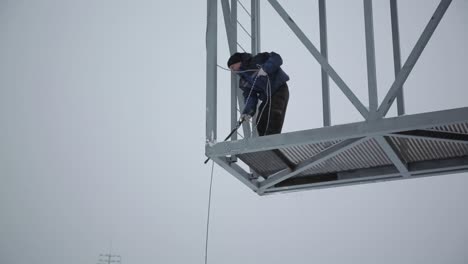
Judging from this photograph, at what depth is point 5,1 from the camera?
169750mm

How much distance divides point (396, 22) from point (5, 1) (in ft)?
564

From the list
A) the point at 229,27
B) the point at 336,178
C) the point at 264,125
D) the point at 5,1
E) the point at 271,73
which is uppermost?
the point at 5,1

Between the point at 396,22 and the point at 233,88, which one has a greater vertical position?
the point at 396,22

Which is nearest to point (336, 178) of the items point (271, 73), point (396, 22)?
point (271, 73)

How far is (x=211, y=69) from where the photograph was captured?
903 centimetres

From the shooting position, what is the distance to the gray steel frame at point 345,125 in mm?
7766

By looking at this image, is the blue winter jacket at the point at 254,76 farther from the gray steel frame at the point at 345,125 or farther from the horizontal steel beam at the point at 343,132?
the horizontal steel beam at the point at 343,132

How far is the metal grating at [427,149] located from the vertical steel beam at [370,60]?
26.1 inches

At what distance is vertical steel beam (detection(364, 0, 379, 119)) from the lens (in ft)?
26.0

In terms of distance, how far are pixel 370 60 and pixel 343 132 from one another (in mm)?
867

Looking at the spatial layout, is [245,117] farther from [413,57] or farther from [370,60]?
[413,57]

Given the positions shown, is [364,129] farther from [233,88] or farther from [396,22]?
[233,88]

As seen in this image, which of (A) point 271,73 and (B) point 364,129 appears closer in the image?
(B) point 364,129

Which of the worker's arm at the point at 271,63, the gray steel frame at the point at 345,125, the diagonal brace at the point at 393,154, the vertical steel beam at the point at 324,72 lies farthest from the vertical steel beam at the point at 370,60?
the worker's arm at the point at 271,63
